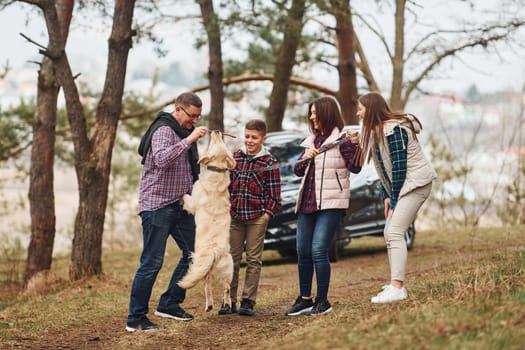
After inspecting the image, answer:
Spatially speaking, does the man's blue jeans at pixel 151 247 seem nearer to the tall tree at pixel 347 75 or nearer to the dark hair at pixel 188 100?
the dark hair at pixel 188 100

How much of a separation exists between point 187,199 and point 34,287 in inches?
210

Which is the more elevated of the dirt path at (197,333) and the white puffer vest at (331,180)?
the white puffer vest at (331,180)

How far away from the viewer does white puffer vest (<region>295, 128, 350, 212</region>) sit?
6.61 m

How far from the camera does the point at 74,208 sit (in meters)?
17.7

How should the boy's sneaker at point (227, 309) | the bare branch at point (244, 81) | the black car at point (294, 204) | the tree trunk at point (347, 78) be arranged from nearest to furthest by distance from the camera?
1. the boy's sneaker at point (227, 309)
2. the black car at point (294, 204)
3. the tree trunk at point (347, 78)
4. the bare branch at point (244, 81)

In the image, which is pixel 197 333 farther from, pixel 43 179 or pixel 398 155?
pixel 43 179

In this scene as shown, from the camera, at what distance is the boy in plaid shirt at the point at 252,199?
6961 mm

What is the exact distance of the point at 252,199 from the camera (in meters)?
6.97

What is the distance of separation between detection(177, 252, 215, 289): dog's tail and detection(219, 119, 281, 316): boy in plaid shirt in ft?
2.45

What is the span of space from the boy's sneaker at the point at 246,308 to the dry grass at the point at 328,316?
0.09 m

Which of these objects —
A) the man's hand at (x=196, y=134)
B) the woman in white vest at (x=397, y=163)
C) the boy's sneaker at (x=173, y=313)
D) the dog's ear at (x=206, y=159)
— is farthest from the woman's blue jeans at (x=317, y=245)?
the man's hand at (x=196, y=134)

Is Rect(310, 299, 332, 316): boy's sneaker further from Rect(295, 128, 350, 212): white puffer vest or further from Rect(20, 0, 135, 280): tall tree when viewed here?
Rect(20, 0, 135, 280): tall tree

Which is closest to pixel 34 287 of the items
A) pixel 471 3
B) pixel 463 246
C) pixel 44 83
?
pixel 44 83

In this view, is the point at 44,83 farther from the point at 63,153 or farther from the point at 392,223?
the point at 392,223
